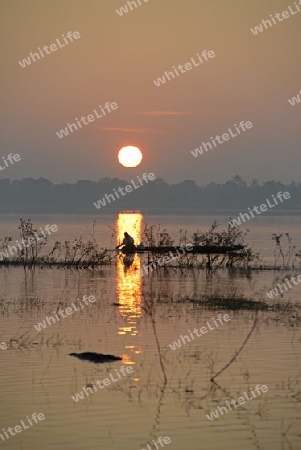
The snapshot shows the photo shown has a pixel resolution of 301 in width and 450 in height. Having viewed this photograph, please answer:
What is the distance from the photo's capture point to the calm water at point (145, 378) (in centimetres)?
1123

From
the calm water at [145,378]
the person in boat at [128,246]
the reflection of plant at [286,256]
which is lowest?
the calm water at [145,378]

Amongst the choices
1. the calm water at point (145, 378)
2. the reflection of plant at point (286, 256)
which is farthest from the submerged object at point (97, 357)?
the reflection of plant at point (286, 256)

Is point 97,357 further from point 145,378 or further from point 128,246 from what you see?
point 128,246

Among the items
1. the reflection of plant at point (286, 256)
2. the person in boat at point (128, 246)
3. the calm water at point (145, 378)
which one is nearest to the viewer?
the calm water at point (145, 378)

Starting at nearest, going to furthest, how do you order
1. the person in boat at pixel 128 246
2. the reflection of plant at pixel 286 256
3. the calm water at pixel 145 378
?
1. the calm water at pixel 145 378
2. the person in boat at pixel 128 246
3. the reflection of plant at pixel 286 256

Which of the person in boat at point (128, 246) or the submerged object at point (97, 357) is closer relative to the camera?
the submerged object at point (97, 357)

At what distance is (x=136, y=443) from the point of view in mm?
10875

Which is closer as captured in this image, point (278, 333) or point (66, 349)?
point (66, 349)

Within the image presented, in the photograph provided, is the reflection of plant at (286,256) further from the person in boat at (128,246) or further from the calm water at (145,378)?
the calm water at (145,378)

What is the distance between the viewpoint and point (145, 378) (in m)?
14.1

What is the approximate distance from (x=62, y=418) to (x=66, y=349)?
15.4 ft

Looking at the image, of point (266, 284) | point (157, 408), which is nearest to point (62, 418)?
point (157, 408)

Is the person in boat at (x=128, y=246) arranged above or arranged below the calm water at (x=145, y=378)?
above

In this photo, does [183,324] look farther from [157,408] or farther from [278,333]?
[157,408]
